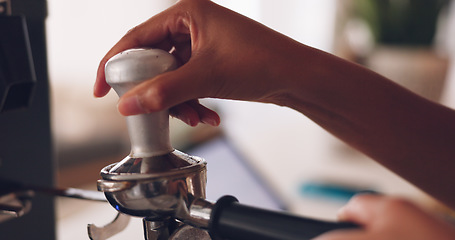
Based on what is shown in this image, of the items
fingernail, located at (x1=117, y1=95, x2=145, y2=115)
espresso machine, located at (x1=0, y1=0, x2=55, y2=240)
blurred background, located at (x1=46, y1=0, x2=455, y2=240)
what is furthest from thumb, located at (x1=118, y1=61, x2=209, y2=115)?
blurred background, located at (x1=46, y1=0, x2=455, y2=240)

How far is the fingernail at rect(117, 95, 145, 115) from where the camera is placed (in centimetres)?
28

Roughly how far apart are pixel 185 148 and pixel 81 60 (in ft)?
2.09

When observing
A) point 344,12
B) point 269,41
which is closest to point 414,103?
point 269,41

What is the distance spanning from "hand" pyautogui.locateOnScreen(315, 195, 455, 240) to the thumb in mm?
145

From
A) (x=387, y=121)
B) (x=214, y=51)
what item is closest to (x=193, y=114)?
(x=214, y=51)

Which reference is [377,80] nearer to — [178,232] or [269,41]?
[269,41]

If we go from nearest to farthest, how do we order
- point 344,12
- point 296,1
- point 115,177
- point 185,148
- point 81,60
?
point 115,177, point 185,148, point 81,60, point 344,12, point 296,1

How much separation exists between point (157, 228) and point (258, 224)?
0.30ft

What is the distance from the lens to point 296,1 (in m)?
1.97

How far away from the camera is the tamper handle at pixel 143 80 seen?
28cm

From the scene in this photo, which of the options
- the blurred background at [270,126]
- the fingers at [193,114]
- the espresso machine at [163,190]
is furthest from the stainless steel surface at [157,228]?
the blurred background at [270,126]

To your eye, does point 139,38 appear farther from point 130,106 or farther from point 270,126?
point 270,126

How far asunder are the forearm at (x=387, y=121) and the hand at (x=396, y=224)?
0.65 ft

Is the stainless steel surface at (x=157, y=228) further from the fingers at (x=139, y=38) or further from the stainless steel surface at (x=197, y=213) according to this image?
the fingers at (x=139, y=38)
